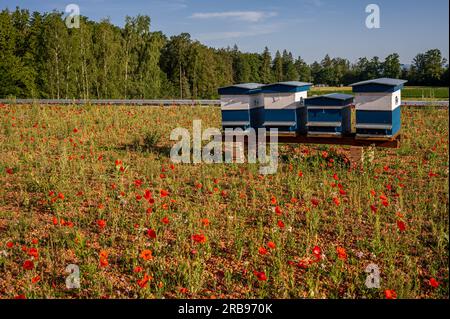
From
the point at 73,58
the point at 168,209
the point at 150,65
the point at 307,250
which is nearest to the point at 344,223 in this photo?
the point at 307,250

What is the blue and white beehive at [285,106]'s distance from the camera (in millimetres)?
Result: 10312

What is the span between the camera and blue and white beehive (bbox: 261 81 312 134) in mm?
10312

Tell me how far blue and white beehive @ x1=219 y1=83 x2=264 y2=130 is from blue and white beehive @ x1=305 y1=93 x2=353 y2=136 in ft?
4.88

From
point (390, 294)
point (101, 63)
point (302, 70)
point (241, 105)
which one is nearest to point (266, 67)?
point (302, 70)

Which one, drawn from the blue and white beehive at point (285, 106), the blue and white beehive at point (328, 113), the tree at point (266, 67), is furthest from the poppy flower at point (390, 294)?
the tree at point (266, 67)

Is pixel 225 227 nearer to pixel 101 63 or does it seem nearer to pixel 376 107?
pixel 376 107

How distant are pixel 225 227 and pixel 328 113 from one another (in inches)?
175

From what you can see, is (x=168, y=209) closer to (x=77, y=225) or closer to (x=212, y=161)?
(x=77, y=225)

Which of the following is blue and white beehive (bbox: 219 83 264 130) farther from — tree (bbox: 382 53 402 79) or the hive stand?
tree (bbox: 382 53 402 79)

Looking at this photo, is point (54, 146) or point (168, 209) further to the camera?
point (54, 146)

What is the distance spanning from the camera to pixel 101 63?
4606cm

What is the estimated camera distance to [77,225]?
24.0ft

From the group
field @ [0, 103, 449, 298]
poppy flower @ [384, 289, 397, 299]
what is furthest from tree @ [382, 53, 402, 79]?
poppy flower @ [384, 289, 397, 299]

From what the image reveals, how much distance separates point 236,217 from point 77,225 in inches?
108
